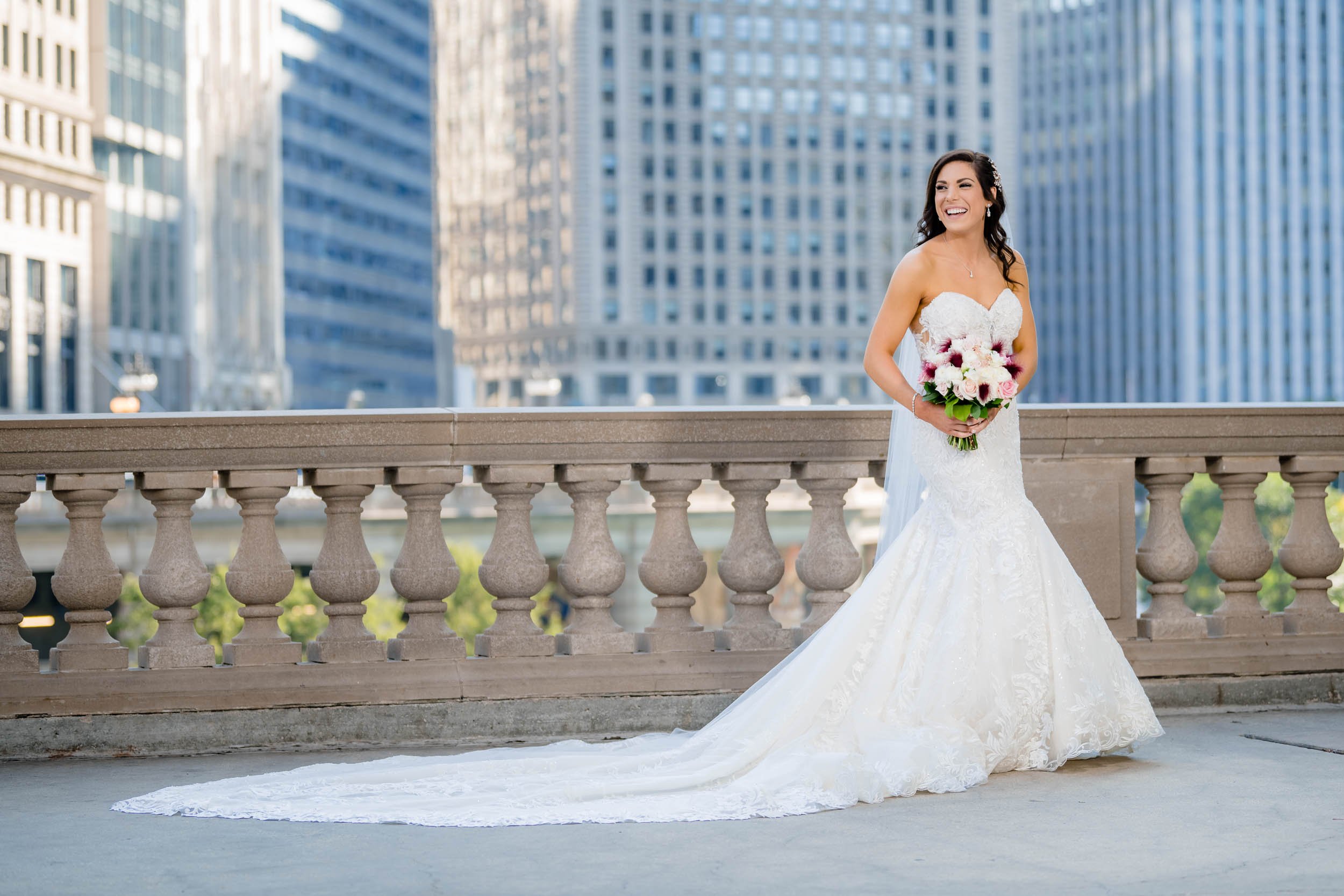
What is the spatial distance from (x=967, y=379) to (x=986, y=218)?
0.93 metres

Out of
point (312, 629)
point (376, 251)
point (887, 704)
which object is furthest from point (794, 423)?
point (376, 251)

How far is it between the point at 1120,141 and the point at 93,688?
14598 cm

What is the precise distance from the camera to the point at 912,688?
232 inches

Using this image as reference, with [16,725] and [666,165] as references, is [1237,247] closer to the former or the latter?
[666,165]

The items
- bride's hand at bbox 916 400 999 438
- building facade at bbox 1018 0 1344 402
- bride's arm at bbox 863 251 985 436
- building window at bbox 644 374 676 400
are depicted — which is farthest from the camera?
building window at bbox 644 374 676 400

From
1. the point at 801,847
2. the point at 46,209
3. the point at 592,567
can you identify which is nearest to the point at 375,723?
the point at 592,567

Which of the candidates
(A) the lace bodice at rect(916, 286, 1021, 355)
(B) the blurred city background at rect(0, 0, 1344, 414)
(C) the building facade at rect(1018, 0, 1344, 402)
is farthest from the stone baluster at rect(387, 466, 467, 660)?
(C) the building facade at rect(1018, 0, 1344, 402)

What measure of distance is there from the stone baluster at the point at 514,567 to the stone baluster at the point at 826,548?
1066mm

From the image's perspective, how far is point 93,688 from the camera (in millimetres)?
6355

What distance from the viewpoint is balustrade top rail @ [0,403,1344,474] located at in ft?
20.8

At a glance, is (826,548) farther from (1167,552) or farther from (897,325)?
(1167,552)

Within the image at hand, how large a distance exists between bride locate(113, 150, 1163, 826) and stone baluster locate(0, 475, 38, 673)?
3.99ft

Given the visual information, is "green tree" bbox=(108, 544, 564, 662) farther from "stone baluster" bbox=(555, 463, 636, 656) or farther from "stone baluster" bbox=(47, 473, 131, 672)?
"stone baluster" bbox=(47, 473, 131, 672)

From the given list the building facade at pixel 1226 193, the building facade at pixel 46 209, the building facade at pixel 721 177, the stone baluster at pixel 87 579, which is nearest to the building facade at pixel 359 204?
the building facade at pixel 721 177
